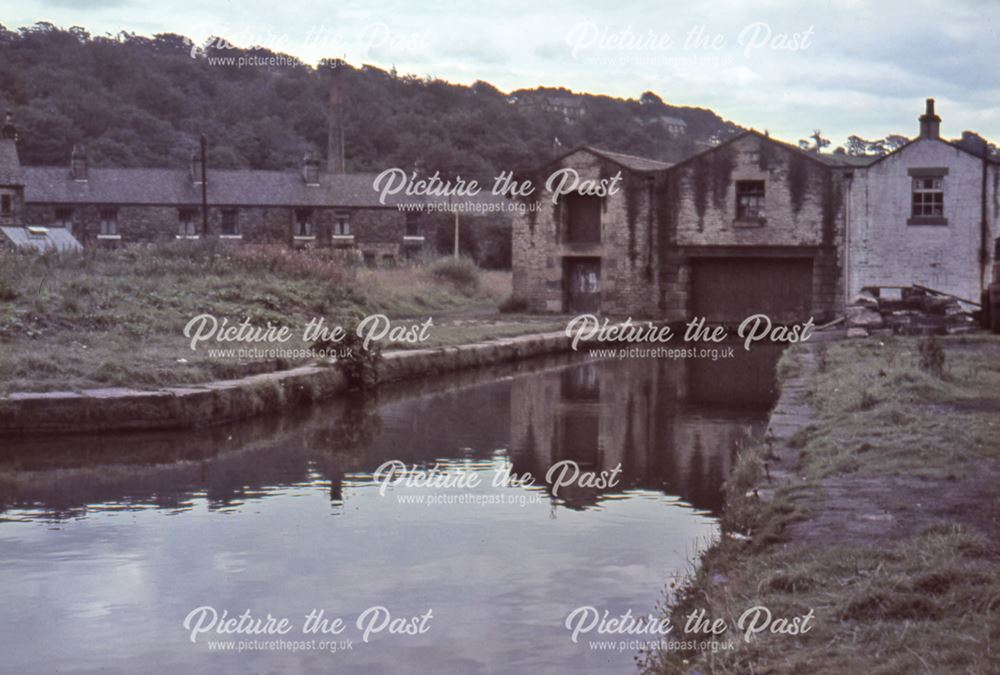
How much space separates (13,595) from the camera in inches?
248

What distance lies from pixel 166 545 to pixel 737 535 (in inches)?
144

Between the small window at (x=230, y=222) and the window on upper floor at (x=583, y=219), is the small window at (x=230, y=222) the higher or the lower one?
the higher one

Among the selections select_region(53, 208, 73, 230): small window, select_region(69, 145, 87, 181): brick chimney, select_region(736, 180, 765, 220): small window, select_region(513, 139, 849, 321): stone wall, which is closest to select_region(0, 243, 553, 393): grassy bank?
select_region(513, 139, 849, 321): stone wall

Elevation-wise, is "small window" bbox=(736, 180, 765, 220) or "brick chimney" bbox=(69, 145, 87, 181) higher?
"brick chimney" bbox=(69, 145, 87, 181)

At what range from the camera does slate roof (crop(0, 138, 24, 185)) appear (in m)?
52.8

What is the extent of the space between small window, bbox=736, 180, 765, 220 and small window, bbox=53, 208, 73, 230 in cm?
3615

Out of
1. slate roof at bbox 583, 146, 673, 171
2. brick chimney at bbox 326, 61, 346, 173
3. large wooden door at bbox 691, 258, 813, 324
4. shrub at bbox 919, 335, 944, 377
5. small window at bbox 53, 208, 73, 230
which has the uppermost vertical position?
brick chimney at bbox 326, 61, 346, 173

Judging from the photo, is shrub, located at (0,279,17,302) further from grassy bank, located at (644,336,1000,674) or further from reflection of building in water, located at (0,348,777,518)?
grassy bank, located at (644,336,1000,674)

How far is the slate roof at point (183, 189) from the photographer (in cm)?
5481

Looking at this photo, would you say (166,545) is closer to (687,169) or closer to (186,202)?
(687,169)

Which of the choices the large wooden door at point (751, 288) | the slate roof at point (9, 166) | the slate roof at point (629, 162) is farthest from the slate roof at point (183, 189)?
the large wooden door at point (751, 288)

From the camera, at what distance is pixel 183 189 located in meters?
55.2

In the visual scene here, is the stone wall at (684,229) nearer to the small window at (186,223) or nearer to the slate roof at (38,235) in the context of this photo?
the slate roof at (38,235)

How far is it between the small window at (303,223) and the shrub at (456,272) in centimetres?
1942
